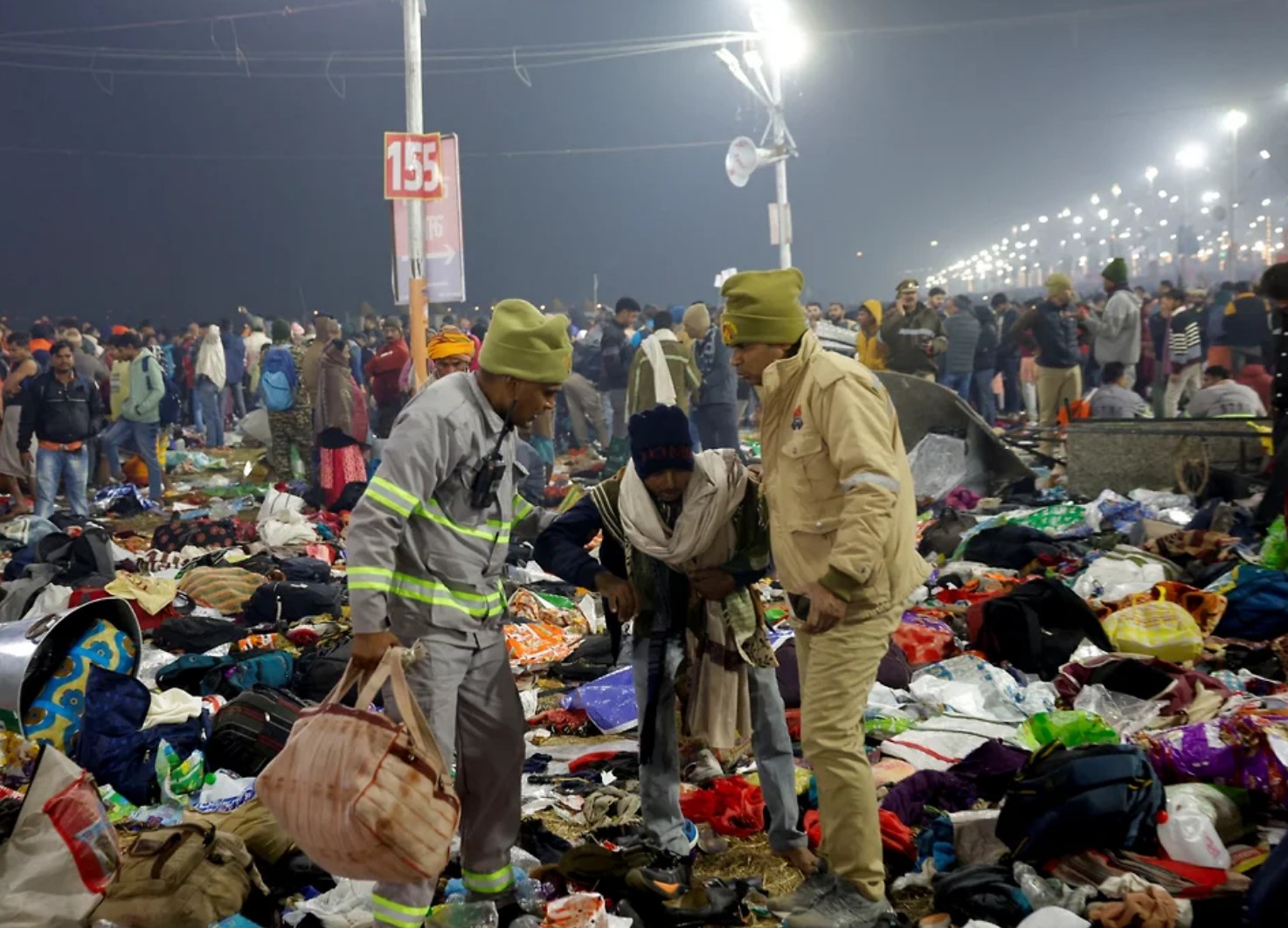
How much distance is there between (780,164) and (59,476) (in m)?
16.5

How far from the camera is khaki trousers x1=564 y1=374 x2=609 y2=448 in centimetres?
1766

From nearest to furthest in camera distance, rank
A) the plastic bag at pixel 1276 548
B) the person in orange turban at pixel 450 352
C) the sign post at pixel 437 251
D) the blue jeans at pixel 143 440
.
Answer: the plastic bag at pixel 1276 548, the person in orange turban at pixel 450 352, the sign post at pixel 437 251, the blue jeans at pixel 143 440

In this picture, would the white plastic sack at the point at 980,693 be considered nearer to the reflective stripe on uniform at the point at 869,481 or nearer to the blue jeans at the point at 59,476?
the reflective stripe on uniform at the point at 869,481

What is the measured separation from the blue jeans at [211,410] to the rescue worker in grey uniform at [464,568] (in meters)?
17.4

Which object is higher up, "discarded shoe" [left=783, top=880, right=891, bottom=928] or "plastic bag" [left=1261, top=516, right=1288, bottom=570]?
"plastic bag" [left=1261, top=516, right=1288, bottom=570]

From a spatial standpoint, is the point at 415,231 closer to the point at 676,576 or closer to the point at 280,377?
the point at 280,377

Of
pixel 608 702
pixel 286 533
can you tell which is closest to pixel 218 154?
pixel 286 533

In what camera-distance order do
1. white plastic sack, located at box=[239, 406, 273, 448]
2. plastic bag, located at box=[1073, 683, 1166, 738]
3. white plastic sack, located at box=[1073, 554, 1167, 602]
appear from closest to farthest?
1. plastic bag, located at box=[1073, 683, 1166, 738]
2. white plastic sack, located at box=[1073, 554, 1167, 602]
3. white plastic sack, located at box=[239, 406, 273, 448]

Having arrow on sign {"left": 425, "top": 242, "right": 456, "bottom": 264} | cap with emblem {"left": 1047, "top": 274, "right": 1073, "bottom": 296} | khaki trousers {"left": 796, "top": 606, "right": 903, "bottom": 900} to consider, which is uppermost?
arrow on sign {"left": 425, "top": 242, "right": 456, "bottom": 264}

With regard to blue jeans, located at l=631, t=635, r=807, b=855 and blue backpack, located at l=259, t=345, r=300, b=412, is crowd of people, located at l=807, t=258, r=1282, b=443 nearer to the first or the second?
blue backpack, located at l=259, t=345, r=300, b=412

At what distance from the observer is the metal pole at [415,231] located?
1371 centimetres

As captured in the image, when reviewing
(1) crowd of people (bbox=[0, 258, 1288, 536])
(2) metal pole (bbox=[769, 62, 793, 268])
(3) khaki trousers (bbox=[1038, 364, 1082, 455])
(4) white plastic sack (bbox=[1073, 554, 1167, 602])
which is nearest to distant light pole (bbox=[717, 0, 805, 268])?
(2) metal pole (bbox=[769, 62, 793, 268])

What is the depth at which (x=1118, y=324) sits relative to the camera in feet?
51.6

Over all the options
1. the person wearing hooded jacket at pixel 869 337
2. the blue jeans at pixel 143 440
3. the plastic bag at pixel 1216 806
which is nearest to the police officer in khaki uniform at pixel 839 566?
the plastic bag at pixel 1216 806
